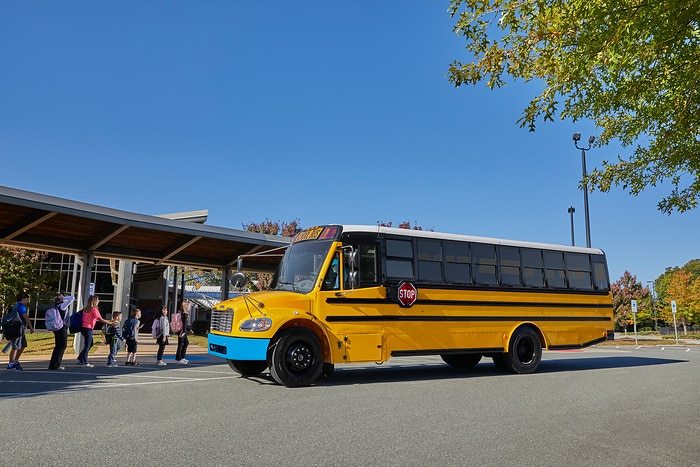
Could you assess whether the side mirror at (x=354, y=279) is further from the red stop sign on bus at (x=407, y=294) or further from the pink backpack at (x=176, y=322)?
the pink backpack at (x=176, y=322)

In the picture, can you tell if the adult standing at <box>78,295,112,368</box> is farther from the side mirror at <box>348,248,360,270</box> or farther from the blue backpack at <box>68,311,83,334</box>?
the side mirror at <box>348,248,360,270</box>

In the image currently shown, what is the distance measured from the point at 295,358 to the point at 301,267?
6.11ft

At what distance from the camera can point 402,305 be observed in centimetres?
1112

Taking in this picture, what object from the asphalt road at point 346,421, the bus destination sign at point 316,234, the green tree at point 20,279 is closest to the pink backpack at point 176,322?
the asphalt road at point 346,421

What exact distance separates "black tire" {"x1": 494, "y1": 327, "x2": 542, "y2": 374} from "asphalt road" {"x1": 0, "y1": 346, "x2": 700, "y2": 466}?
1.25 meters

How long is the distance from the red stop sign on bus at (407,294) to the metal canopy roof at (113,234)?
8.37m

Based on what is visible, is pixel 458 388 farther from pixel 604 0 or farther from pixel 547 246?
pixel 604 0

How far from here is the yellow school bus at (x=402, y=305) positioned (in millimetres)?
9984

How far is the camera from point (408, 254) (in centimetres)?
1145

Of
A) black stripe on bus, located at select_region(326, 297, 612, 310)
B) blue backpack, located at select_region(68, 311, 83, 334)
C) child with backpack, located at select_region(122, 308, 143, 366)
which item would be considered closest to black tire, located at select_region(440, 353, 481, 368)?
black stripe on bus, located at select_region(326, 297, 612, 310)

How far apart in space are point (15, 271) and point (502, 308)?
19.3 meters

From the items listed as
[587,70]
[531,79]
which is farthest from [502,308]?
[587,70]

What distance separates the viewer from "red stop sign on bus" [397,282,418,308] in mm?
11109

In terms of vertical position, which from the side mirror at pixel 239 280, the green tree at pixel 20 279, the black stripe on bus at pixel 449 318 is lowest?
the black stripe on bus at pixel 449 318
